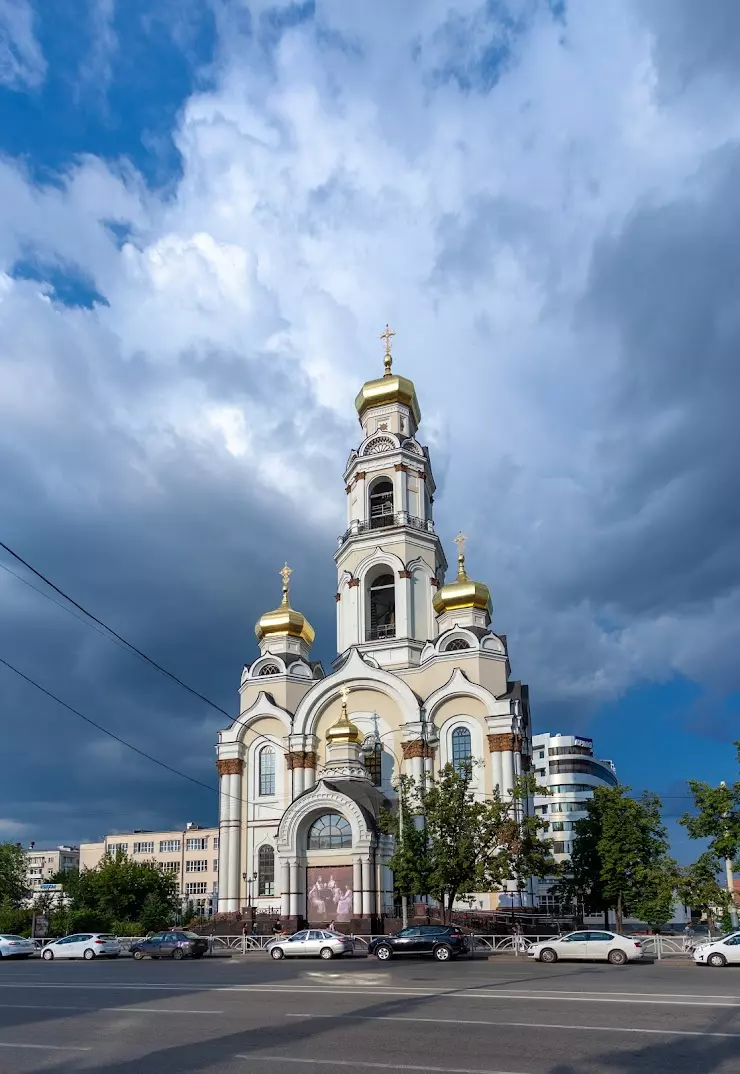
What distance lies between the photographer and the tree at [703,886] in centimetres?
3756

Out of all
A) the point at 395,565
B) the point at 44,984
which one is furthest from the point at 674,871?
the point at 44,984

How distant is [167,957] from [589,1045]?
26.2 meters

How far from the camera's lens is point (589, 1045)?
1155cm

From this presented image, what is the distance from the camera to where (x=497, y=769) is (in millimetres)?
44812

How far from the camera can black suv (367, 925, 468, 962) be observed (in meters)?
28.6

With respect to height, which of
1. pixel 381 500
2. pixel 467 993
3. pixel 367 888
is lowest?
pixel 467 993

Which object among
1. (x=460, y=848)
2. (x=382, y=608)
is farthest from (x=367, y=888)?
(x=382, y=608)

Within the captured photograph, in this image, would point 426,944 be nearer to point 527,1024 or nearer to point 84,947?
point 84,947

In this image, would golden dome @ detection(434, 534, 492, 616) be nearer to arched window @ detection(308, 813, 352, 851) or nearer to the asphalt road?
arched window @ detection(308, 813, 352, 851)

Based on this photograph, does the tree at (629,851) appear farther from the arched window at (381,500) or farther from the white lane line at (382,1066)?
the white lane line at (382,1066)

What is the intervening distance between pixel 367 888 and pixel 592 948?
13.3 m

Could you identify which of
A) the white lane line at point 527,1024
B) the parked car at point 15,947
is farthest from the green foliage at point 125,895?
the white lane line at point 527,1024

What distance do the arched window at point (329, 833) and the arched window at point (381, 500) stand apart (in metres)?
18.5

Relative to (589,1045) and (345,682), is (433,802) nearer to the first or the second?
(345,682)
